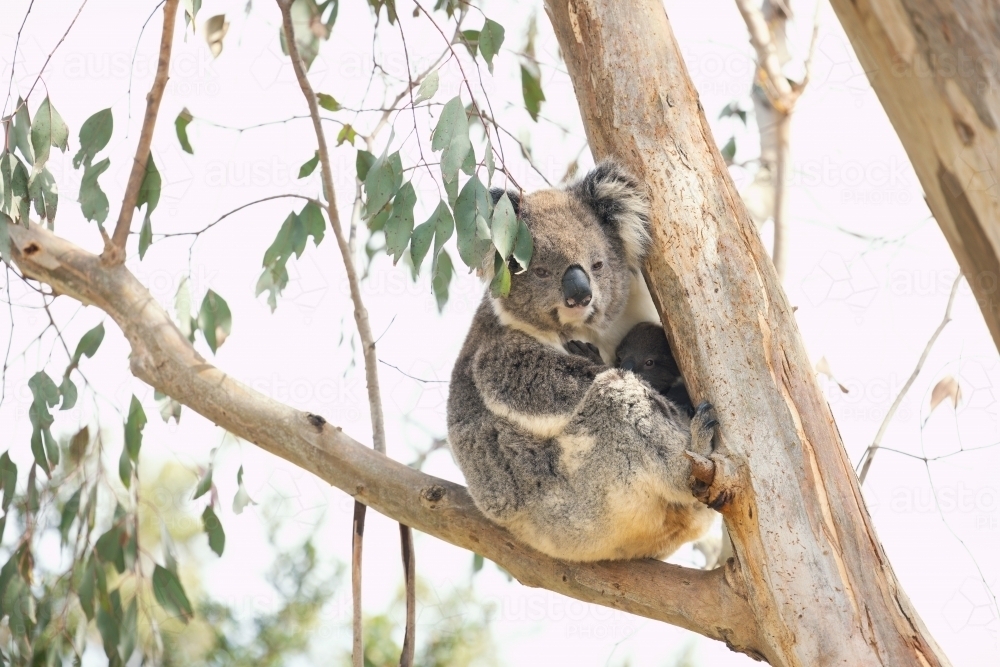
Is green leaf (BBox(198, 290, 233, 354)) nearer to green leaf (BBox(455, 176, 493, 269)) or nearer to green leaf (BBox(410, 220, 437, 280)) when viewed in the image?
green leaf (BBox(410, 220, 437, 280))

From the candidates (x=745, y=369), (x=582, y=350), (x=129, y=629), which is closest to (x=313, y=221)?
(x=582, y=350)

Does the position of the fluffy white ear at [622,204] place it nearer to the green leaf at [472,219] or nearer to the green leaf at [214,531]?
the green leaf at [472,219]

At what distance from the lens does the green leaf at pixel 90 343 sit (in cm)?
363

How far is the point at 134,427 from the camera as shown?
12.2 ft

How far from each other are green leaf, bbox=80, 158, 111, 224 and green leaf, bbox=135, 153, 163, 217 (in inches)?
6.3

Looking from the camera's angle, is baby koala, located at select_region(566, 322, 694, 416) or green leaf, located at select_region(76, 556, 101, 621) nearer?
baby koala, located at select_region(566, 322, 694, 416)

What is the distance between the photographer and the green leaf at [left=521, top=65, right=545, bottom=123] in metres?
3.79

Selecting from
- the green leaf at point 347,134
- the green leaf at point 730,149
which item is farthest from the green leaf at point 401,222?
the green leaf at point 730,149

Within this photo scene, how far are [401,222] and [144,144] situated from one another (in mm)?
1094

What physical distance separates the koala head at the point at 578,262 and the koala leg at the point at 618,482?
A: 0.29 meters

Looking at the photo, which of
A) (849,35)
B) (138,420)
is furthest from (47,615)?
(849,35)

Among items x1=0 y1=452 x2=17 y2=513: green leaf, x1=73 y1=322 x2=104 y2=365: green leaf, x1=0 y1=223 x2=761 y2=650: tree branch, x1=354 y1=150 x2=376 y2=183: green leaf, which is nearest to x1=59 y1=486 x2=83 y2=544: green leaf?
x1=0 y1=452 x2=17 y2=513: green leaf

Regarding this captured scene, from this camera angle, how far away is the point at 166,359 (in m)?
2.92

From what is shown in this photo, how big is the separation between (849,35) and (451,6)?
206 centimetres
